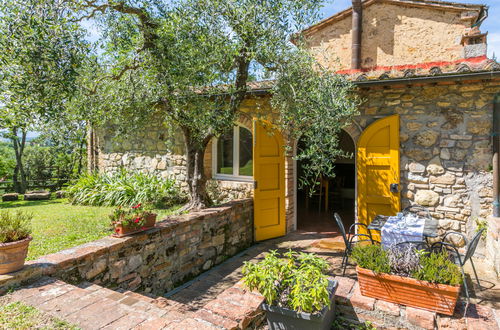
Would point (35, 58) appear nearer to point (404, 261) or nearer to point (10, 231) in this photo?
point (10, 231)

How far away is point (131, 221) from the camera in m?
4.08

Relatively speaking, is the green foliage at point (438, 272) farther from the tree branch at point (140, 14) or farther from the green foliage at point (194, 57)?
the tree branch at point (140, 14)

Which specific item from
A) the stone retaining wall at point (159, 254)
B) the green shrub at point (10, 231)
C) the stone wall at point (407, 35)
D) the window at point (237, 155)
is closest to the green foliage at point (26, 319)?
the stone retaining wall at point (159, 254)

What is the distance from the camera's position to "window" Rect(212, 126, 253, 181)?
7242 mm

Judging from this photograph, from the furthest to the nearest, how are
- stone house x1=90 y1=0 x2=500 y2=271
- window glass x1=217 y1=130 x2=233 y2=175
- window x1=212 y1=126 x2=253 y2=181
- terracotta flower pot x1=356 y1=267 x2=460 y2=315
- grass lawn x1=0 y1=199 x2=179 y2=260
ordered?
window glass x1=217 y1=130 x2=233 y2=175 < window x1=212 y1=126 x2=253 y2=181 < stone house x1=90 y1=0 x2=500 y2=271 < grass lawn x1=0 y1=199 x2=179 y2=260 < terracotta flower pot x1=356 y1=267 x2=460 y2=315

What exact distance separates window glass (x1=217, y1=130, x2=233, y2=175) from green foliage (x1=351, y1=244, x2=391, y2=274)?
4.53 m

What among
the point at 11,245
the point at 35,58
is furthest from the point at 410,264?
the point at 35,58

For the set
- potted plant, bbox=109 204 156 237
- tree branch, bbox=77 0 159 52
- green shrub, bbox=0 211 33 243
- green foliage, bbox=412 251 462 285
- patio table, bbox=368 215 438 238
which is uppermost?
tree branch, bbox=77 0 159 52

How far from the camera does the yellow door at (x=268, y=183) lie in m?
6.27

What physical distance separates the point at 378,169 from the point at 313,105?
2089mm

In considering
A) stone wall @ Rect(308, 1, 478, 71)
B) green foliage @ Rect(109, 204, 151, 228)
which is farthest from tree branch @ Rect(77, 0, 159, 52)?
stone wall @ Rect(308, 1, 478, 71)

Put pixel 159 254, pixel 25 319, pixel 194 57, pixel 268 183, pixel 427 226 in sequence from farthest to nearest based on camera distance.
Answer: pixel 268 183, pixel 194 57, pixel 159 254, pixel 427 226, pixel 25 319

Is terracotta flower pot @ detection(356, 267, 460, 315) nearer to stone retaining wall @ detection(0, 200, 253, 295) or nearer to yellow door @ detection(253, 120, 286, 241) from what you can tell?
stone retaining wall @ detection(0, 200, 253, 295)

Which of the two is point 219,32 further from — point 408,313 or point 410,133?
point 408,313
